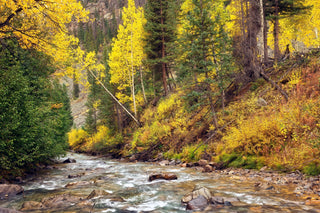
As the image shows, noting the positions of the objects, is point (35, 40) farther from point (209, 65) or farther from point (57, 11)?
point (209, 65)

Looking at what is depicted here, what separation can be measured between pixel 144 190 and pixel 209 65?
23.9ft

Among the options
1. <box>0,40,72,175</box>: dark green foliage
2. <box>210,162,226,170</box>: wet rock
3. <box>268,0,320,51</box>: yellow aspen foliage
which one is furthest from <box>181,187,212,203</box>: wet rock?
<box>268,0,320,51</box>: yellow aspen foliage

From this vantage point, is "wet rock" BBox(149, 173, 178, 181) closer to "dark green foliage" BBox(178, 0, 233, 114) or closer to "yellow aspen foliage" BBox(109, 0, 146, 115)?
"dark green foliage" BBox(178, 0, 233, 114)

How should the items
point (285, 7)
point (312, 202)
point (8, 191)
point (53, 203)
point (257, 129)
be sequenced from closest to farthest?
point (312, 202) → point (53, 203) → point (8, 191) → point (257, 129) → point (285, 7)

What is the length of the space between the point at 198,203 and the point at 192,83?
7998 millimetres

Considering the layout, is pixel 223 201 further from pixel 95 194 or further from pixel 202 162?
pixel 202 162

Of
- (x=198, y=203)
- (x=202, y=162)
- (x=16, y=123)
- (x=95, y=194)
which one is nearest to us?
(x=198, y=203)

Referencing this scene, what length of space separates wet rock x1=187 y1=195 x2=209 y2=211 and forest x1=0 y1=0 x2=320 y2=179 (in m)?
3.03

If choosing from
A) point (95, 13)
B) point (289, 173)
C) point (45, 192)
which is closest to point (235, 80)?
point (289, 173)

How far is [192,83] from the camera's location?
12.3m

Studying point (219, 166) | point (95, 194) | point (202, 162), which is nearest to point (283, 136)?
point (219, 166)

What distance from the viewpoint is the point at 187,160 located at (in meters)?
12.1

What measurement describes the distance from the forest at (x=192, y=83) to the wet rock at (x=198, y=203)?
3.03 metres

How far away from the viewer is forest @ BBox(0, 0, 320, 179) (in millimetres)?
7594
